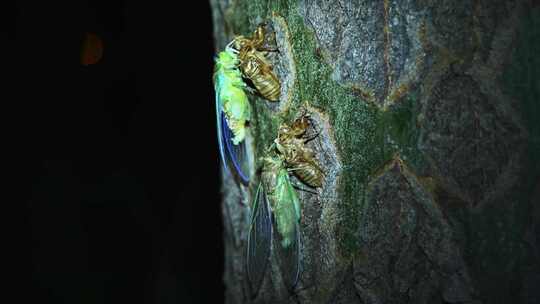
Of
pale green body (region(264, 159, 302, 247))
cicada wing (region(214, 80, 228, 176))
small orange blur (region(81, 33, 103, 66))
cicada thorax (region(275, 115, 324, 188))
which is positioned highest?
small orange blur (region(81, 33, 103, 66))

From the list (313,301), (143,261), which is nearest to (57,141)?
(143,261)

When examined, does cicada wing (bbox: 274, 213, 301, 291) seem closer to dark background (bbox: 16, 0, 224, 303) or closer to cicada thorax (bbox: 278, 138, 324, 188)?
cicada thorax (bbox: 278, 138, 324, 188)

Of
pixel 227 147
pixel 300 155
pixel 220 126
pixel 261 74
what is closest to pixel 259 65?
pixel 261 74

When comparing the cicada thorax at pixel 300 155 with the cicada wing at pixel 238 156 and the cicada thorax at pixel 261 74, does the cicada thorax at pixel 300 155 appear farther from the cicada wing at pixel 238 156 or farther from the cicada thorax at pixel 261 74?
the cicada wing at pixel 238 156

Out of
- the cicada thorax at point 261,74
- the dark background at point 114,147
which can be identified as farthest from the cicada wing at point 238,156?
the dark background at point 114,147

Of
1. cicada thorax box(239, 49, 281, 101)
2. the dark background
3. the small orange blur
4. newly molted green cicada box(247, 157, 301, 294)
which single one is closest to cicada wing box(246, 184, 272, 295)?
newly molted green cicada box(247, 157, 301, 294)

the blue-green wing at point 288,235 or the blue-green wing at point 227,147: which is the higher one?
the blue-green wing at point 227,147
